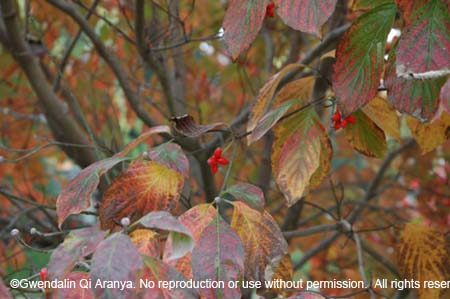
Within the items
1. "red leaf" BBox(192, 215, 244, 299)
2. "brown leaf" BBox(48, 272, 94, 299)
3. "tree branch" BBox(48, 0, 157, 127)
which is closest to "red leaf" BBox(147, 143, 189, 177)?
"red leaf" BBox(192, 215, 244, 299)

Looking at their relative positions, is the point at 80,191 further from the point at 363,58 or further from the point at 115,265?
the point at 363,58

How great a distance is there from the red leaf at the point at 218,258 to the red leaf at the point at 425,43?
29 cm

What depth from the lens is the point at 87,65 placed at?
246 centimetres

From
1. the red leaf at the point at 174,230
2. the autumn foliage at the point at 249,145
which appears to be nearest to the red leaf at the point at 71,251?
the autumn foliage at the point at 249,145

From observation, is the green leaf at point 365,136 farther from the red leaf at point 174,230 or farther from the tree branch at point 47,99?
the tree branch at point 47,99

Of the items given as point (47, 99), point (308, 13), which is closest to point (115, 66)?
point (47, 99)

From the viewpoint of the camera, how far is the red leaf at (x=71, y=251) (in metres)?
0.77

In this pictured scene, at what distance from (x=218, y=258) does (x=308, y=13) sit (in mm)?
321

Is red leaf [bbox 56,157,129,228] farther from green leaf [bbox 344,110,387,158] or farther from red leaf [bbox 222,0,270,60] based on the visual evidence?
green leaf [bbox 344,110,387,158]

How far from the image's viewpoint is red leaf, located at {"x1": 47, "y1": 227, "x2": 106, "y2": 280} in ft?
2.54

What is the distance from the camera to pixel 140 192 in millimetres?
964

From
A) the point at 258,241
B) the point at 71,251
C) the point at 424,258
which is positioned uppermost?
the point at 71,251

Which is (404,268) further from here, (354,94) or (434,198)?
(434,198)

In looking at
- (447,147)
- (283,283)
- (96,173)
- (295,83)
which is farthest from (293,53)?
(96,173)
